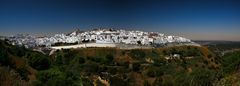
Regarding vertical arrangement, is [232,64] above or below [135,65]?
above

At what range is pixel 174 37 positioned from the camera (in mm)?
99812

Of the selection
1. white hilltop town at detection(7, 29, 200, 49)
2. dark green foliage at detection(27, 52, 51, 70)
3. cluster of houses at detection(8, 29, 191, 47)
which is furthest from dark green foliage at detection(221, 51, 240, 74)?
cluster of houses at detection(8, 29, 191, 47)

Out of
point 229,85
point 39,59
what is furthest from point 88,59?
point 229,85

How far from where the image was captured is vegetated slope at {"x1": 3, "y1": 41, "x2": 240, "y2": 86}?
61.1 feet

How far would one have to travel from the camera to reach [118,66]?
4397cm

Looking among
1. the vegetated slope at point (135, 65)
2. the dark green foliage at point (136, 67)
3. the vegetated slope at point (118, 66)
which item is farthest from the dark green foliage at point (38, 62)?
the dark green foliage at point (136, 67)

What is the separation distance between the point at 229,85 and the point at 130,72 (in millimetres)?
30859

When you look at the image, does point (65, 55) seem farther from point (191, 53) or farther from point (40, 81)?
point (40, 81)

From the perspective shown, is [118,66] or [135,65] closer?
[118,66]

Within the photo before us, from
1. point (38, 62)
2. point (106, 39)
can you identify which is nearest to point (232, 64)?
point (38, 62)

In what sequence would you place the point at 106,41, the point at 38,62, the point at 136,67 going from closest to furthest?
the point at 38,62 < the point at 136,67 < the point at 106,41

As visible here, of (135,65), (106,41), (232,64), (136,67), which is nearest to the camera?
(232,64)

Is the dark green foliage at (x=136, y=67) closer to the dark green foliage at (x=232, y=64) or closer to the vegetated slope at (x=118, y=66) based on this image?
the vegetated slope at (x=118, y=66)

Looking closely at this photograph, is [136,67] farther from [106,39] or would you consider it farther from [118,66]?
[106,39]
